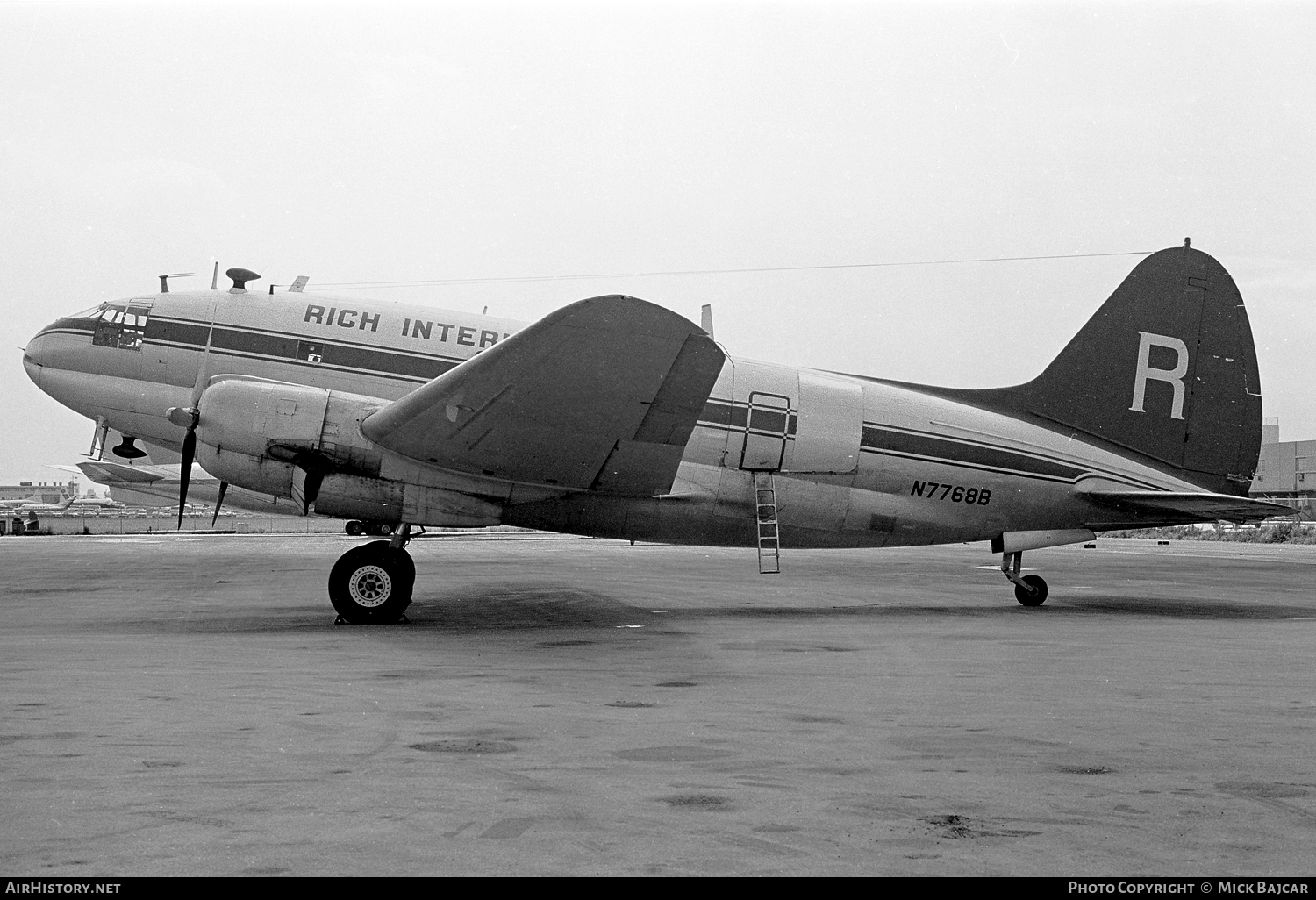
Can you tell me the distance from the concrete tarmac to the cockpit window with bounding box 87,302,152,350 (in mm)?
3638

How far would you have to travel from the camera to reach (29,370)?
14953 mm

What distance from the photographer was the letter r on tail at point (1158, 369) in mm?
16844

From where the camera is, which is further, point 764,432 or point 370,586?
point 764,432

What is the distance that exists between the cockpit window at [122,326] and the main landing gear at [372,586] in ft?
15.5

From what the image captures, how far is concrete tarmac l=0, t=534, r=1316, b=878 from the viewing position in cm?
378

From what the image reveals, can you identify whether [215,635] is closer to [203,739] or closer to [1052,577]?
[203,739]

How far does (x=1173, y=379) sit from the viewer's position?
16859mm

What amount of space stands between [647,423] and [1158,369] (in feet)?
30.0

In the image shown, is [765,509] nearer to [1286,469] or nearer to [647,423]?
[647,423]

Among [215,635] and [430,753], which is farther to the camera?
[215,635]

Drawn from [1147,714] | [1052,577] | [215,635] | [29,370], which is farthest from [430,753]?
[1052,577]

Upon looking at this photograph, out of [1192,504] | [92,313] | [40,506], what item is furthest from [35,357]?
[40,506]

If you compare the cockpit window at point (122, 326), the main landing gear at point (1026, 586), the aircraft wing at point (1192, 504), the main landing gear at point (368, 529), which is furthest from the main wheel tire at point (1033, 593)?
the main landing gear at point (368, 529)

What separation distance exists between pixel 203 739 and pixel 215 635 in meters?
5.91
